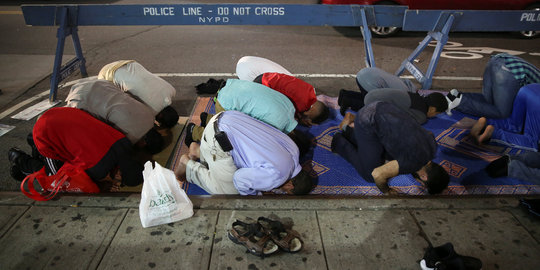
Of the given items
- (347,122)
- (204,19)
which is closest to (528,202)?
(347,122)

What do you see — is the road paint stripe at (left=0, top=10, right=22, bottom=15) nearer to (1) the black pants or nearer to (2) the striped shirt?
(1) the black pants

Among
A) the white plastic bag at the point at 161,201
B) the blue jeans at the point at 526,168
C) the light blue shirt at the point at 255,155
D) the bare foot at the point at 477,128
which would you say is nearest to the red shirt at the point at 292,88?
the light blue shirt at the point at 255,155

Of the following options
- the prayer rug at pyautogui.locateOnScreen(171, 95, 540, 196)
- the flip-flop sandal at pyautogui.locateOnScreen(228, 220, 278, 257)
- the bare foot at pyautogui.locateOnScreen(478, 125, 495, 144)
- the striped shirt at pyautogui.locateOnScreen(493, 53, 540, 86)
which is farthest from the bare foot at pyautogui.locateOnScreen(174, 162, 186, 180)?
the striped shirt at pyautogui.locateOnScreen(493, 53, 540, 86)

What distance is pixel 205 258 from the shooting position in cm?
203

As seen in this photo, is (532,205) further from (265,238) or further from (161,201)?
(161,201)

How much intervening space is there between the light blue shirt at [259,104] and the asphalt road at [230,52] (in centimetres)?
146

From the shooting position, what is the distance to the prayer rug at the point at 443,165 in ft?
9.46

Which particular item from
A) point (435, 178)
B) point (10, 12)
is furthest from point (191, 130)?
point (10, 12)

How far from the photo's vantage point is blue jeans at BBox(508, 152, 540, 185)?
278cm

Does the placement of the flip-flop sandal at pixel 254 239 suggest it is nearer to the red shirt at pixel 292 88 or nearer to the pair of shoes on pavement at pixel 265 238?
the pair of shoes on pavement at pixel 265 238

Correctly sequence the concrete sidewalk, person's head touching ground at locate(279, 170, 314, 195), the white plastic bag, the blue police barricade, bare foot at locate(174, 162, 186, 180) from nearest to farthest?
the concrete sidewalk
the white plastic bag
person's head touching ground at locate(279, 170, 314, 195)
bare foot at locate(174, 162, 186, 180)
the blue police barricade

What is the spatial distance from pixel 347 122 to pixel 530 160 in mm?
1564

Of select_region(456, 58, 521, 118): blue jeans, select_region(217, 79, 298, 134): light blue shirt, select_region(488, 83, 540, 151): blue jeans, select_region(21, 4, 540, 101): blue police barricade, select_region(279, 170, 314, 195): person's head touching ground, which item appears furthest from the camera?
select_region(21, 4, 540, 101): blue police barricade

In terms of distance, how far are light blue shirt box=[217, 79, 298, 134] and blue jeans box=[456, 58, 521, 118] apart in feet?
7.30
